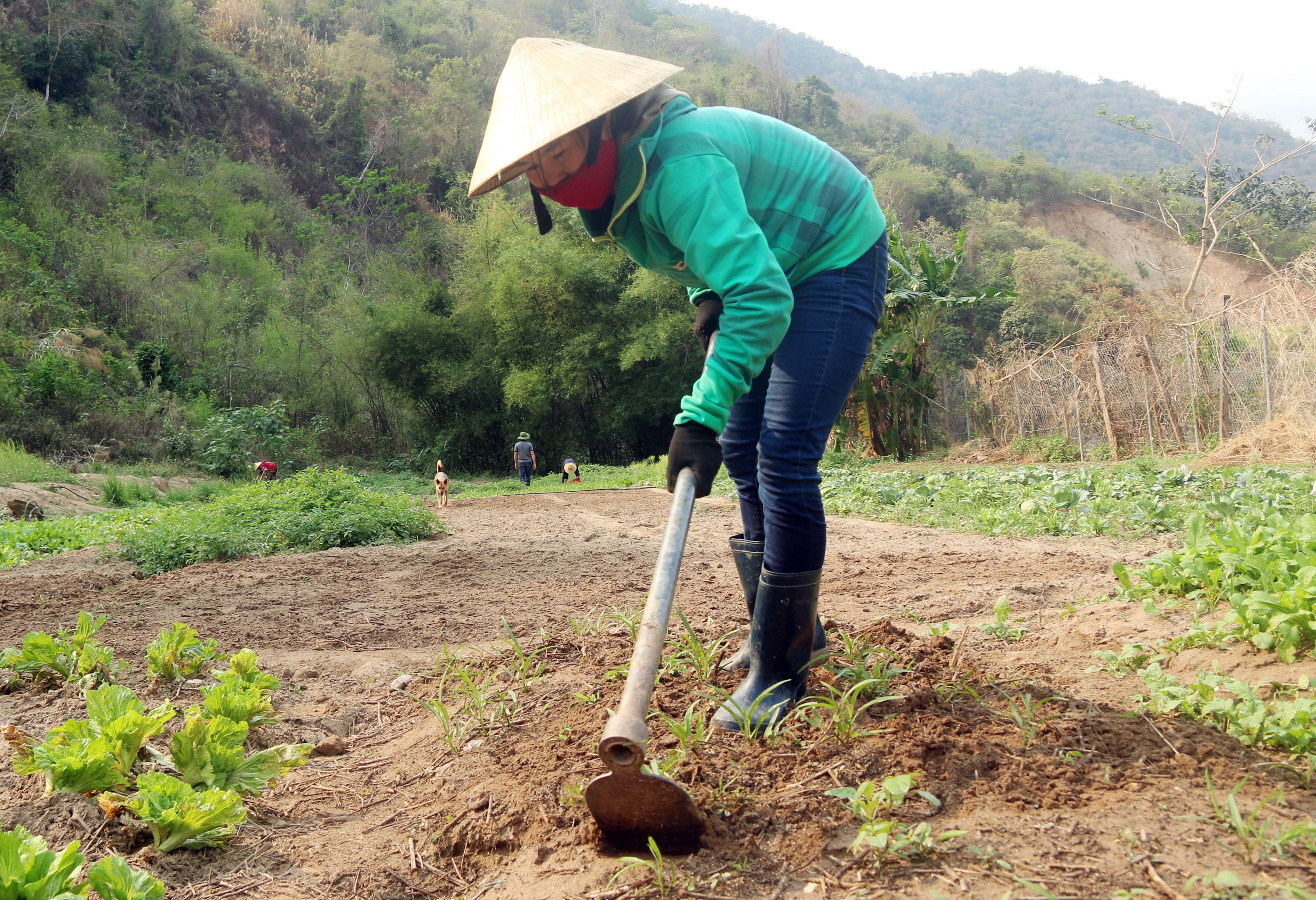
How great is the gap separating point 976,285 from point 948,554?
3187 centimetres

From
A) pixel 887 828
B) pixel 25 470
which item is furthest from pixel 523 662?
pixel 25 470

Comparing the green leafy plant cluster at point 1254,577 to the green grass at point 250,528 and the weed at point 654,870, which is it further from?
the green grass at point 250,528

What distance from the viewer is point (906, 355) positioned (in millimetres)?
13773

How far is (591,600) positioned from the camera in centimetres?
383

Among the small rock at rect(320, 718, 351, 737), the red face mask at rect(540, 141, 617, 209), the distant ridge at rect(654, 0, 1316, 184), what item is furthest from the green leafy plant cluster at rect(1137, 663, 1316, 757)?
the distant ridge at rect(654, 0, 1316, 184)

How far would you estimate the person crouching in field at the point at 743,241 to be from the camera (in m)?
1.66

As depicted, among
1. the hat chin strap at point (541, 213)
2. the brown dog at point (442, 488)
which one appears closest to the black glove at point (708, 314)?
the hat chin strap at point (541, 213)

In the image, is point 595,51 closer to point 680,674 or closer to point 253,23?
point 680,674

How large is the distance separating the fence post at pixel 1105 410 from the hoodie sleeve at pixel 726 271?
37.1ft

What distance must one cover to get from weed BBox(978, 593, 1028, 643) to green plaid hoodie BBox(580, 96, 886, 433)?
4.37 ft

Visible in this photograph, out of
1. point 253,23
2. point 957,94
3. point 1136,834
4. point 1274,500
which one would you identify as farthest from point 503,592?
point 957,94

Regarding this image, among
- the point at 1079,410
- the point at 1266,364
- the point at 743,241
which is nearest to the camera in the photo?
the point at 743,241

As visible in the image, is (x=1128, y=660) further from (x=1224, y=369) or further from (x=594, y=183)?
(x=1224, y=369)

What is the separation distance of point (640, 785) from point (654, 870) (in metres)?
0.14
